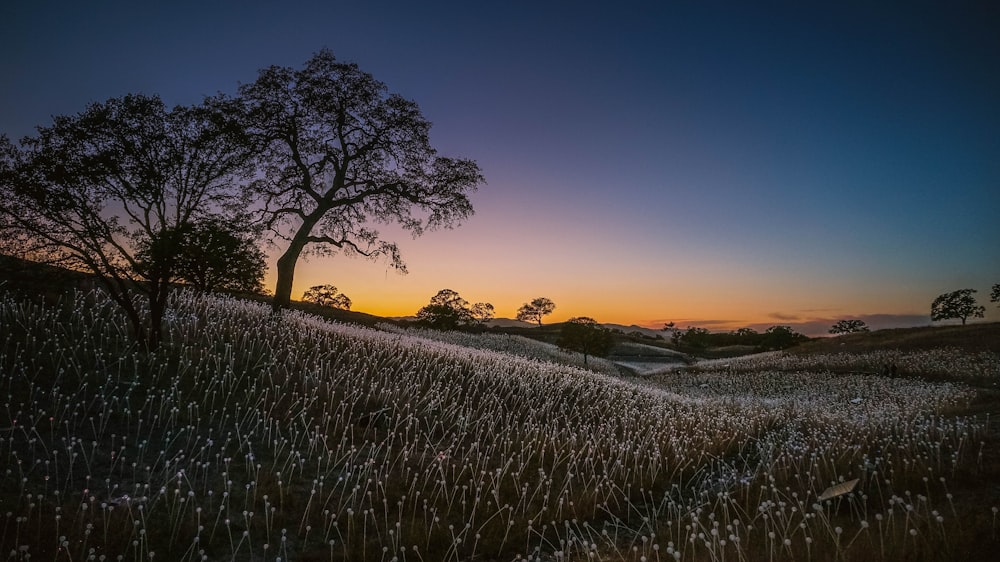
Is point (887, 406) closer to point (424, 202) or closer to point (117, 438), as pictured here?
point (117, 438)

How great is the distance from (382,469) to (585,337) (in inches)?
1307

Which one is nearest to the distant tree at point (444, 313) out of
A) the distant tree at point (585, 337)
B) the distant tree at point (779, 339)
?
the distant tree at point (585, 337)

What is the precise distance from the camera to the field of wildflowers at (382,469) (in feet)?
16.0

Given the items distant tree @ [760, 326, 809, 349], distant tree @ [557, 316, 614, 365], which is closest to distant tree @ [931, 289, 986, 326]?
distant tree @ [760, 326, 809, 349]

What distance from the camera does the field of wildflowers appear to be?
4.87 meters

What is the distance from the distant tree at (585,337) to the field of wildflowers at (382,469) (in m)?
24.9

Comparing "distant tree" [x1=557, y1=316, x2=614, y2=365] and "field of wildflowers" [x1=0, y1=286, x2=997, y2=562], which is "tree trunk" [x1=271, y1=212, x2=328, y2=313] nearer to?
"field of wildflowers" [x1=0, y1=286, x2=997, y2=562]

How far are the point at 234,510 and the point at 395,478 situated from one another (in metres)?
2.31

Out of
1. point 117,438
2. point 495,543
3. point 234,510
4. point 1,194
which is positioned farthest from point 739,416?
point 1,194

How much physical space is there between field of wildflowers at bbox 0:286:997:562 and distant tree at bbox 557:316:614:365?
81.7 feet

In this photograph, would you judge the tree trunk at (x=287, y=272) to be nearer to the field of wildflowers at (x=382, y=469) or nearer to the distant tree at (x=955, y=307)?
the field of wildflowers at (x=382, y=469)

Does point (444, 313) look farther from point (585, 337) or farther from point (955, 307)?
point (955, 307)

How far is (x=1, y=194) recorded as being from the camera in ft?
30.2

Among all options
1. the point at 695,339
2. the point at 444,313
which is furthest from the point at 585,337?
the point at 695,339
